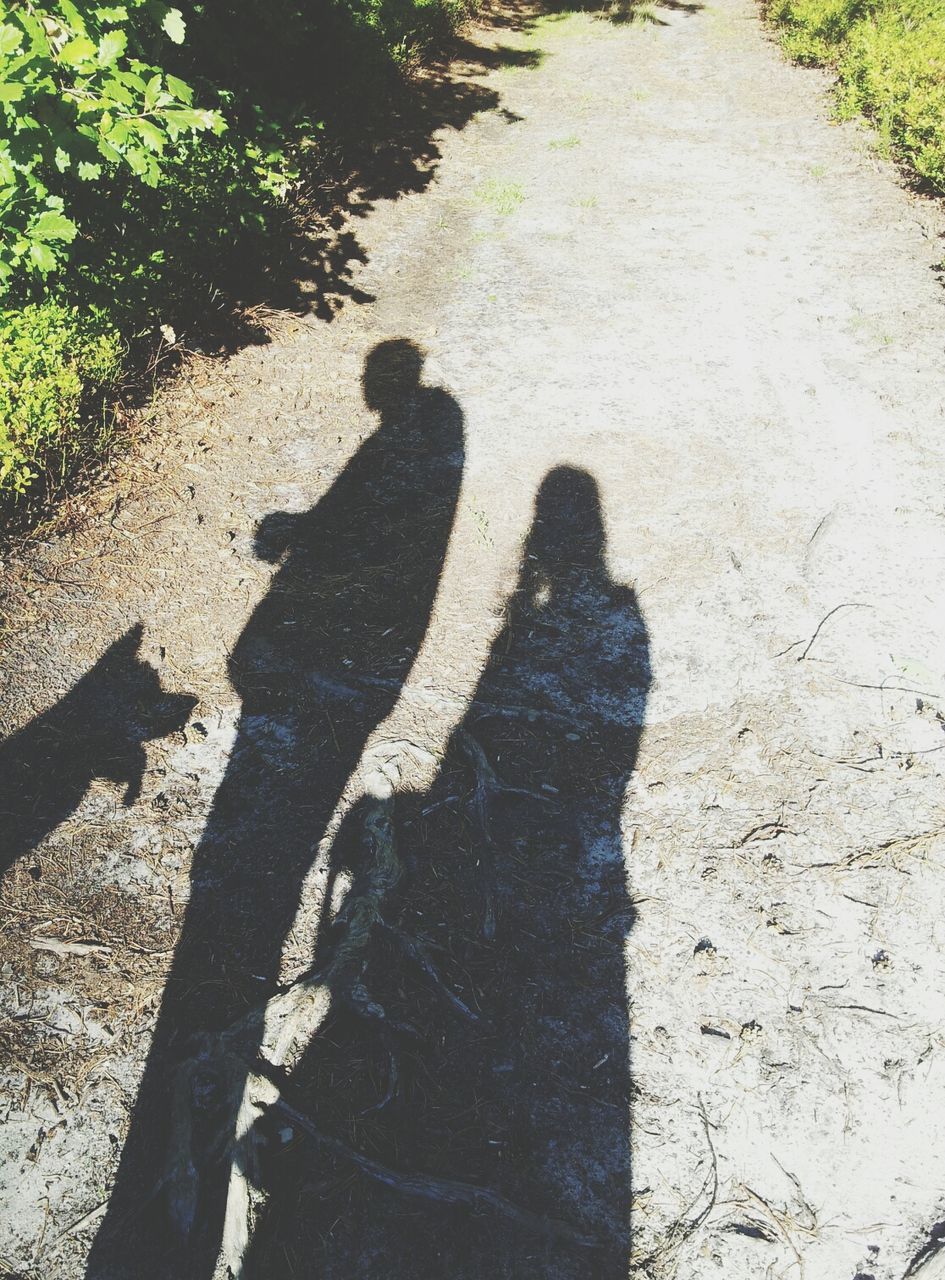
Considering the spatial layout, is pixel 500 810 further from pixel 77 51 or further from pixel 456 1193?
pixel 77 51

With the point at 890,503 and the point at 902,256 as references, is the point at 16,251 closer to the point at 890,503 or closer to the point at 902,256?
the point at 890,503

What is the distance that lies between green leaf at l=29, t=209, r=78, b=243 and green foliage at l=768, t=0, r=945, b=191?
784cm

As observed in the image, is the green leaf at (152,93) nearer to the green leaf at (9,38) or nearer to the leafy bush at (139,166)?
the leafy bush at (139,166)

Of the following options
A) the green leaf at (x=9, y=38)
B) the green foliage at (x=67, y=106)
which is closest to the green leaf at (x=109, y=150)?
the green foliage at (x=67, y=106)

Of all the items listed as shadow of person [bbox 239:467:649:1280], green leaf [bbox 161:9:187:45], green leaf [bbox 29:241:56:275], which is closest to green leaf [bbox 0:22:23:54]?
green leaf [bbox 161:9:187:45]

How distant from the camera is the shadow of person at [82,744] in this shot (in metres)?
3.29

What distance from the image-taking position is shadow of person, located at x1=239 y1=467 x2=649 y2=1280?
2.31 meters

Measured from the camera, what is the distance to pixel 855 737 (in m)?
3.51

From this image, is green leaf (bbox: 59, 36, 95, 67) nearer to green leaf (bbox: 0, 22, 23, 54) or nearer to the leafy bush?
the leafy bush

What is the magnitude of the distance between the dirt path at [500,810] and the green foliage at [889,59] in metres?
2.94

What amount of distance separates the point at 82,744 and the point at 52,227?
2414 millimetres

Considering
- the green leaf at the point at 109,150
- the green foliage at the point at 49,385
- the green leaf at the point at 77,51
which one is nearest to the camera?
the green leaf at the point at 77,51

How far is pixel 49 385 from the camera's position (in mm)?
4465

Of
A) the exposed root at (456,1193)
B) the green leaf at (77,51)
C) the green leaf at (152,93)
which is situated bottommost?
the exposed root at (456,1193)
